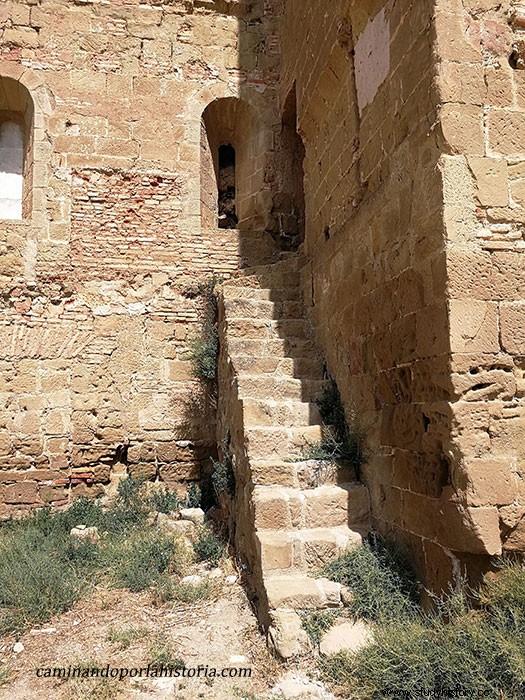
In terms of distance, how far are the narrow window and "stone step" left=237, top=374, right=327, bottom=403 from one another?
442cm

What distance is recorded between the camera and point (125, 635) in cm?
394

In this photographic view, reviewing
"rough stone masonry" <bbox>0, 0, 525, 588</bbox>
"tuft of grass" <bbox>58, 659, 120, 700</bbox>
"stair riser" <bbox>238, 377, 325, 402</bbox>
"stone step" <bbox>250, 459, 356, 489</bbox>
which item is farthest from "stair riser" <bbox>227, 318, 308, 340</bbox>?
"tuft of grass" <bbox>58, 659, 120, 700</bbox>

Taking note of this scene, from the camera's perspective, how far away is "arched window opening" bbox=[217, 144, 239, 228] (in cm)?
904

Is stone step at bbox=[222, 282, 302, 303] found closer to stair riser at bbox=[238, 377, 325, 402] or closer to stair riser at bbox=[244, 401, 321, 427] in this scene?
stair riser at bbox=[238, 377, 325, 402]

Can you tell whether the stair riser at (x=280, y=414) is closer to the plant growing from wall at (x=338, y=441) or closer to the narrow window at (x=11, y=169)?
the plant growing from wall at (x=338, y=441)

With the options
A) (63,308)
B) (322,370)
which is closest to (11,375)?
(63,308)

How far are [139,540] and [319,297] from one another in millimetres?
2923

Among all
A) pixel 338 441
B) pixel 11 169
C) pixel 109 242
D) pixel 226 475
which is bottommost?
pixel 226 475

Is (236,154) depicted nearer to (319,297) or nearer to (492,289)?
(319,297)

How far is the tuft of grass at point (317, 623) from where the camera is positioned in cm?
367

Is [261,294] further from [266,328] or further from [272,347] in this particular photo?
[272,347]

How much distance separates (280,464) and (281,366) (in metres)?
1.29

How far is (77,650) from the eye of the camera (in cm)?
386

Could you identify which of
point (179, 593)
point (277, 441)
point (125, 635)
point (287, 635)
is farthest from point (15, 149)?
point (287, 635)
